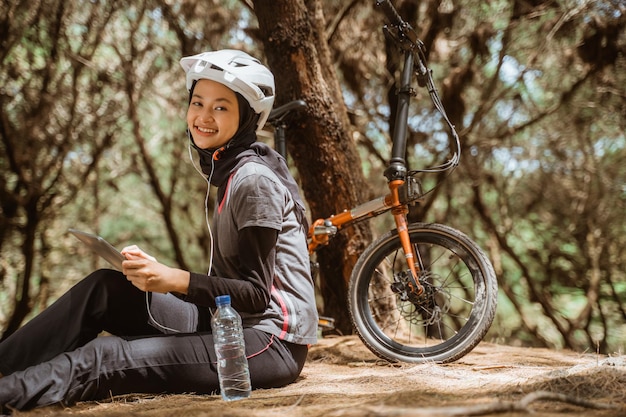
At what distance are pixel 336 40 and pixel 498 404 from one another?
5.53 metres

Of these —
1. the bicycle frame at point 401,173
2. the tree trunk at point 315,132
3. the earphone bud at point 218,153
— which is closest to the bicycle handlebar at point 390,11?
the bicycle frame at point 401,173

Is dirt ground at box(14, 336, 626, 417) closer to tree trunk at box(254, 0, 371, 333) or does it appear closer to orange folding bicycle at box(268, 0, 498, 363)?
orange folding bicycle at box(268, 0, 498, 363)

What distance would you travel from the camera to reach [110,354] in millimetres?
2246

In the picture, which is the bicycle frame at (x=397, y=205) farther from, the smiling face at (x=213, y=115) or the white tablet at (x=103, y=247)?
the white tablet at (x=103, y=247)

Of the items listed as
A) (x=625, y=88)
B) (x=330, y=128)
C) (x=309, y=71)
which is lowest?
(x=330, y=128)

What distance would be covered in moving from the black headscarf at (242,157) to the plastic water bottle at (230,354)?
0.55 m

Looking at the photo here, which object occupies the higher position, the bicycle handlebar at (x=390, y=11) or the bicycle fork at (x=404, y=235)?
the bicycle handlebar at (x=390, y=11)

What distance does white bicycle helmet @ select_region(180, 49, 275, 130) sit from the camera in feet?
8.89

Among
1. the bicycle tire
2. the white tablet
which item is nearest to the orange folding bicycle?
the bicycle tire

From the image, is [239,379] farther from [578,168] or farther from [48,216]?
[578,168]

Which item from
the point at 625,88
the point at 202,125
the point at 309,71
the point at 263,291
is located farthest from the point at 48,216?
the point at 625,88

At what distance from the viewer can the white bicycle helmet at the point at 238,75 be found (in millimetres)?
2711

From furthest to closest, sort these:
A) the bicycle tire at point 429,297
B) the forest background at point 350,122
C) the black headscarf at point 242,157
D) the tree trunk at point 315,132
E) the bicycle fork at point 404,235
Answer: the forest background at point 350,122 → the tree trunk at point 315,132 → the bicycle fork at point 404,235 → the bicycle tire at point 429,297 → the black headscarf at point 242,157

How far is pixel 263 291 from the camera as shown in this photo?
240 cm
